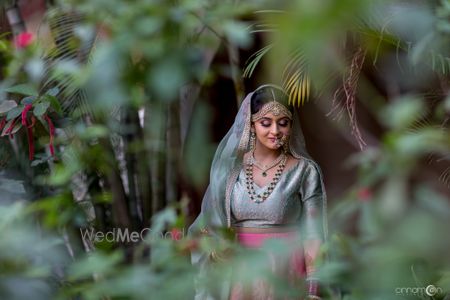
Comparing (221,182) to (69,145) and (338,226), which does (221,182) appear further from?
(338,226)

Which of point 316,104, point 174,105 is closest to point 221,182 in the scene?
point 174,105

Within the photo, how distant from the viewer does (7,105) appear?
223cm

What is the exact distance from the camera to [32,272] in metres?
0.98

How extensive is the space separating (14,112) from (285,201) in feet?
3.01

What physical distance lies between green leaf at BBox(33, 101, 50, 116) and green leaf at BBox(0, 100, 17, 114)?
7cm

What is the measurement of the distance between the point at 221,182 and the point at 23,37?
82 cm

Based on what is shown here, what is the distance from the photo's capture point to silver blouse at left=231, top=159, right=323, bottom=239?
2486 millimetres

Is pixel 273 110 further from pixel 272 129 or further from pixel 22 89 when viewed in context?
pixel 22 89

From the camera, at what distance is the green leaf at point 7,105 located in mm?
2224

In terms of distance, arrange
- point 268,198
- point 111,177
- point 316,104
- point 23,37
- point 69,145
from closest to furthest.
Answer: point 23,37
point 69,145
point 268,198
point 111,177
point 316,104

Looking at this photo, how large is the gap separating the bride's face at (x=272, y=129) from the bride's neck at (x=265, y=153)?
0.03 m

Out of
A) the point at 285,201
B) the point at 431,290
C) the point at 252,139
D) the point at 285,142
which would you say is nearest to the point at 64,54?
the point at 252,139

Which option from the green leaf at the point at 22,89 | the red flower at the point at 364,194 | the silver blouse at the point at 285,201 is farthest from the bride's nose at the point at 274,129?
the red flower at the point at 364,194

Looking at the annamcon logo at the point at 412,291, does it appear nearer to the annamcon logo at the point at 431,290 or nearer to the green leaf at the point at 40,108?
the annamcon logo at the point at 431,290
